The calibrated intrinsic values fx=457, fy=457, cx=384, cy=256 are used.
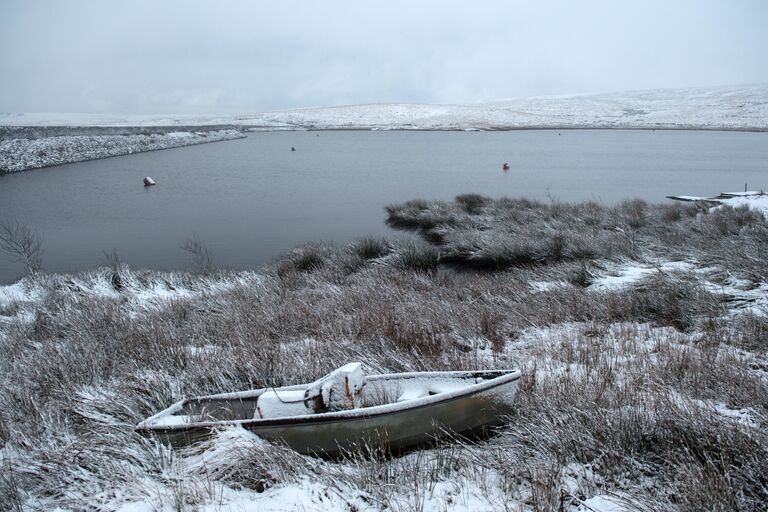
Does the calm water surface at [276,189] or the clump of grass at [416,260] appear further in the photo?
the calm water surface at [276,189]

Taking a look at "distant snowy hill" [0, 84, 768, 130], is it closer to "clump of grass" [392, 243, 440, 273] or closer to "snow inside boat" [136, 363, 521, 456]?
"clump of grass" [392, 243, 440, 273]

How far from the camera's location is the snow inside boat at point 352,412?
335 cm

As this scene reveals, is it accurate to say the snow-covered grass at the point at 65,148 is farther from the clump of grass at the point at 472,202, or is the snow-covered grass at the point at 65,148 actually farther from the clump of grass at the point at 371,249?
the clump of grass at the point at 472,202

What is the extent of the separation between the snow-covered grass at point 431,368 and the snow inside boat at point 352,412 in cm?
15

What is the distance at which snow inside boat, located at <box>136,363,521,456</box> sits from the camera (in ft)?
11.0

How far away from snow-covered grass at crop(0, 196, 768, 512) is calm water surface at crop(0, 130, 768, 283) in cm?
775

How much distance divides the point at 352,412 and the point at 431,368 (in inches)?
67.7

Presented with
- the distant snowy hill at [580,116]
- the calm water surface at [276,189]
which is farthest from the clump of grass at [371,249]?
the distant snowy hill at [580,116]

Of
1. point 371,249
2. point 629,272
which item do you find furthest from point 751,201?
point 371,249

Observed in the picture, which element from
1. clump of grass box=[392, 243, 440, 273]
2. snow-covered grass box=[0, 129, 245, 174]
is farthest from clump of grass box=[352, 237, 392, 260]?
snow-covered grass box=[0, 129, 245, 174]

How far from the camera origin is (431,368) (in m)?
4.86

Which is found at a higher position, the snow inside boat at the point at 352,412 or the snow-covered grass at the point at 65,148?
the snow-covered grass at the point at 65,148

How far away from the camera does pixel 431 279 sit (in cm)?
1098

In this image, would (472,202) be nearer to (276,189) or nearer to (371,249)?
(371,249)
